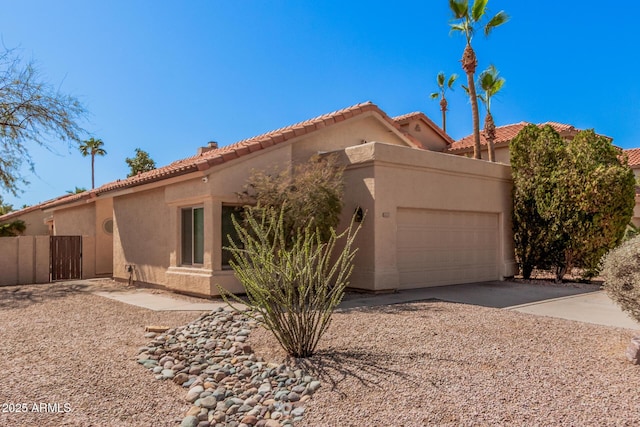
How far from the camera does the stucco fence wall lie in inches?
666

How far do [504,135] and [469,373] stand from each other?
79.5ft

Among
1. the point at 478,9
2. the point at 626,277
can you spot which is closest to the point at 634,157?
the point at 478,9

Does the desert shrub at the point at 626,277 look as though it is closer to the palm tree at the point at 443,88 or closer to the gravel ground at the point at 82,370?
the gravel ground at the point at 82,370

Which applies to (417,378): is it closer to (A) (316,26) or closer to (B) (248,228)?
(B) (248,228)

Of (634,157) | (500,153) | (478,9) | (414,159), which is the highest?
(478,9)

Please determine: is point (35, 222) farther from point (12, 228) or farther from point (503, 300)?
point (503, 300)

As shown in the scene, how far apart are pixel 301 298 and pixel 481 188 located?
10274 millimetres

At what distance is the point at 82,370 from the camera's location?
20.8 ft

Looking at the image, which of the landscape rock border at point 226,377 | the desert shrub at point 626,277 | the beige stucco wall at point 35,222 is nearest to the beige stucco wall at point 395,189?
the landscape rock border at point 226,377

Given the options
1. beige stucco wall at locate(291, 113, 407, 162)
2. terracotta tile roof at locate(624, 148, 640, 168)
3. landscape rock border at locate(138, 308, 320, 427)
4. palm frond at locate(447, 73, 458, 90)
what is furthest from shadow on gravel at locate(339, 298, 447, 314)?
palm frond at locate(447, 73, 458, 90)

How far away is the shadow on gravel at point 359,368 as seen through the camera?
5.56m

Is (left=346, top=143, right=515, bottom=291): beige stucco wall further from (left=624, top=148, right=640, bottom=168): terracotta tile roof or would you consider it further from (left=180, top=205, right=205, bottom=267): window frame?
(left=624, top=148, right=640, bottom=168): terracotta tile roof

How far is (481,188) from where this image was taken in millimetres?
15109

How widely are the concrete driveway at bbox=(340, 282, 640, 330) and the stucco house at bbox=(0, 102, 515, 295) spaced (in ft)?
2.65
